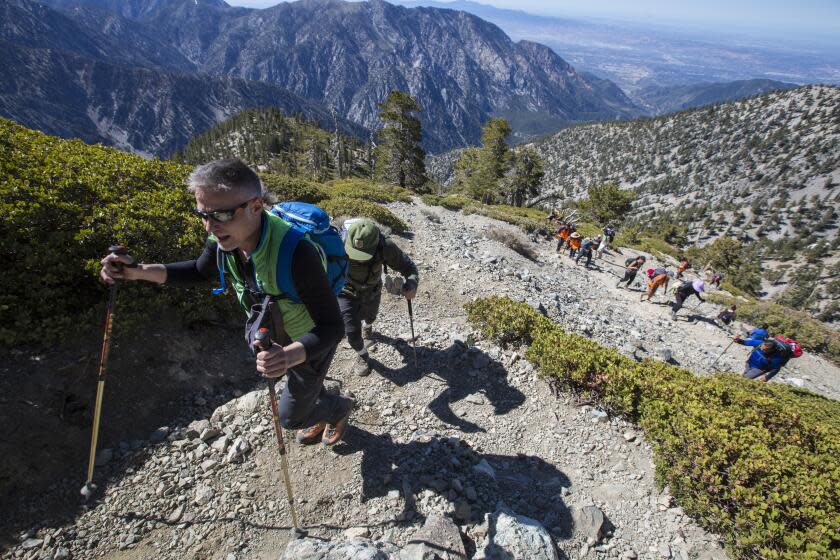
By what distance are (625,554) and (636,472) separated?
4.28 feet

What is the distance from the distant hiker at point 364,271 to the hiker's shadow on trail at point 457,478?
170 centimetres

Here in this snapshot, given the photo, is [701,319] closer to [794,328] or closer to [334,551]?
[794,328]

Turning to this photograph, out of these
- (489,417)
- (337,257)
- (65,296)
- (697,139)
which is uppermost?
(337,257)

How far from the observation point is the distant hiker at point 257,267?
112 inches

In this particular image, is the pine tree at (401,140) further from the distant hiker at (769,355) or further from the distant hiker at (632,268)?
the distant hiker at (769,355)

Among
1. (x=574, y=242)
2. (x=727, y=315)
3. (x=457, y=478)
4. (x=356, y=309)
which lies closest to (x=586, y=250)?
(x=574, y=242)

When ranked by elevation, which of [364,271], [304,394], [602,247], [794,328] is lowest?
[794,328]

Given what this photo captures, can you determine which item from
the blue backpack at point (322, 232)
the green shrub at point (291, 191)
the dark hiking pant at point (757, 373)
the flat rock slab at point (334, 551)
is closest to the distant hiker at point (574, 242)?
the dark hiking pant at point (757, 373)

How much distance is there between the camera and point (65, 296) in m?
5.56

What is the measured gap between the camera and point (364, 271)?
20.0 ft

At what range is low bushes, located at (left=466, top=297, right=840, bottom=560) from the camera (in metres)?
4.05

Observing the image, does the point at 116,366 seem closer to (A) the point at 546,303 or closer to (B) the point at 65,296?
(B) the point at 65,296

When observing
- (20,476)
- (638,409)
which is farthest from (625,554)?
(20,476)

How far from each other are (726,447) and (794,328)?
21.2 metres
